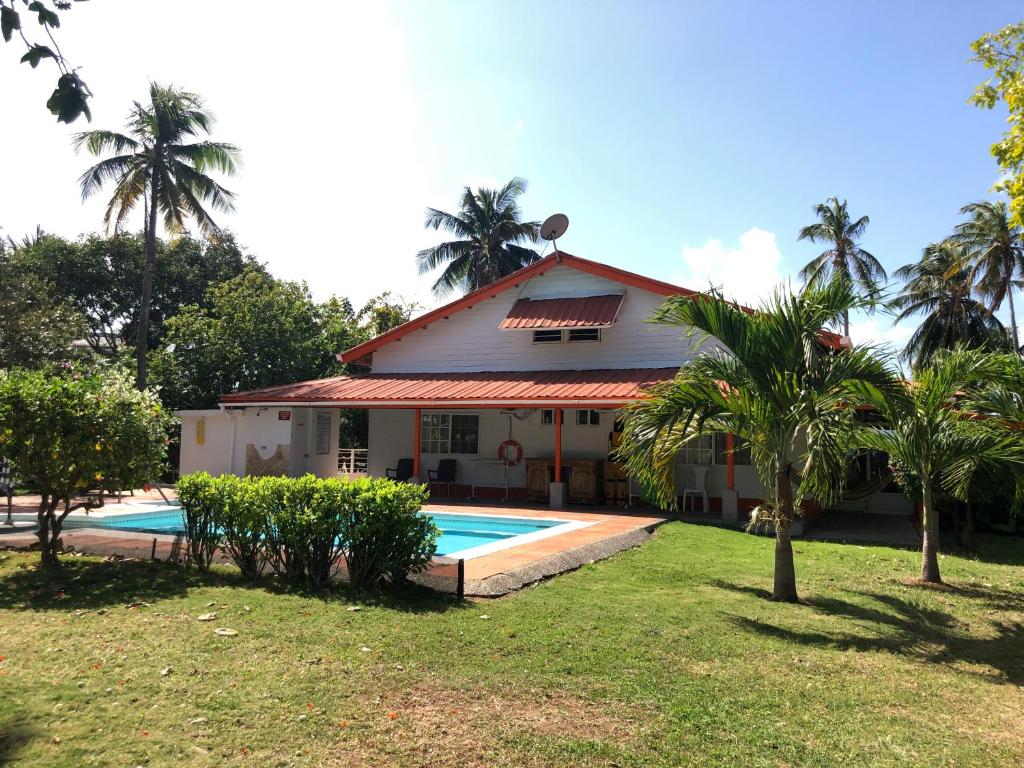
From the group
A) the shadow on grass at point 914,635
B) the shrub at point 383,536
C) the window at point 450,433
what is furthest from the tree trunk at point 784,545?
the window at point 450,433

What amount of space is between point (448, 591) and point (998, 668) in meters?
4.57

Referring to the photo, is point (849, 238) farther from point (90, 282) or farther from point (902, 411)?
point (90, 282)

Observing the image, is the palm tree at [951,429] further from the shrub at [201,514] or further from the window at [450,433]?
the window at [450,433]

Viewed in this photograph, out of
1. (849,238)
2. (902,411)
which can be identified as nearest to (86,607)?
(902,411)

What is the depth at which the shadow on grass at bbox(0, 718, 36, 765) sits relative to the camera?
11.1 ft

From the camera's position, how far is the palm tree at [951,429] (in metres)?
8.00

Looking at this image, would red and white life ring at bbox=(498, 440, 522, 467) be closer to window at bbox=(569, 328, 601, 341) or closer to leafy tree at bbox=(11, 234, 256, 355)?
window at bbox=(569, 328, 601, 341)

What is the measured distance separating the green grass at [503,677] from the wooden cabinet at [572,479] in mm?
9004

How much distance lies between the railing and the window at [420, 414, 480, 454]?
4970 mm

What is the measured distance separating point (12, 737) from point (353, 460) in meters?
21.4

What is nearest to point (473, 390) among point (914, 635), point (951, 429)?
point (951, 429)

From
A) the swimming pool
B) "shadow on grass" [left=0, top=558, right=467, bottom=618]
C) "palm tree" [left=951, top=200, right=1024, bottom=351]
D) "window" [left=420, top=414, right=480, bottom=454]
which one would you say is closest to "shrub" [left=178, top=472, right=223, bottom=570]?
"shadow on grass" [left=0, top=558, right=467, bottom=618]

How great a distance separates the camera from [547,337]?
60.8 ft

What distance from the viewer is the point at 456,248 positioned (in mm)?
33875
